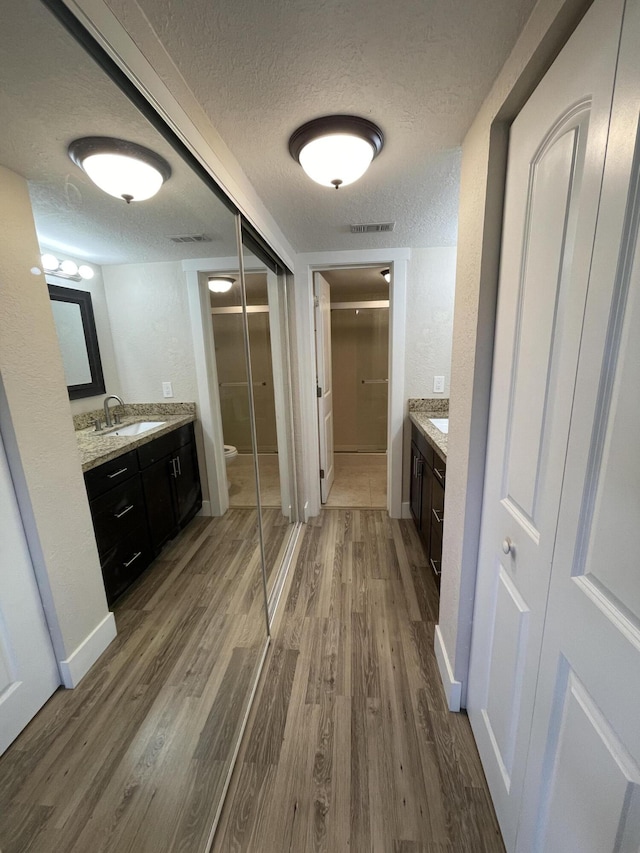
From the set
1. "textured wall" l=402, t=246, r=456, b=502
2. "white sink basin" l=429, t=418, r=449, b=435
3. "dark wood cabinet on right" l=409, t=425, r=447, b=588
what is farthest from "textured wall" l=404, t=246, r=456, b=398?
"dark wood cabinet on right" l=409, t=425, r=447, b=588

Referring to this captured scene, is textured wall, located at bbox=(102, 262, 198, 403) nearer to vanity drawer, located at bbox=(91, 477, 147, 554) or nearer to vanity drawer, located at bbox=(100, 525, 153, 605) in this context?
vanity drawer, located at bbox=(91, 477, 147, 554)

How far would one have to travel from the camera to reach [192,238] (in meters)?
1.47

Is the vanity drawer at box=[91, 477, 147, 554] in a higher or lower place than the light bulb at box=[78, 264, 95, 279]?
lower

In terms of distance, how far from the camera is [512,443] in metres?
0.90

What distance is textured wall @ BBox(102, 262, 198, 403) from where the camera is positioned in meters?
1.18

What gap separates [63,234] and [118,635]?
5.62 ft

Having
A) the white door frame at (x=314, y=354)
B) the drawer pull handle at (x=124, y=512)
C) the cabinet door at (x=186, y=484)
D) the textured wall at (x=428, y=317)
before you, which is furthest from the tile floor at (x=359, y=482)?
the drawer pull handle at (x=124, y=512)

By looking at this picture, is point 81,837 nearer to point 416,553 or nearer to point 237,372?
point 237,372

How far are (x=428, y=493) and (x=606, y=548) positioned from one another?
152cm

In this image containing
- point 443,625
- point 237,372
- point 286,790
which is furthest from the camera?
point 237,372

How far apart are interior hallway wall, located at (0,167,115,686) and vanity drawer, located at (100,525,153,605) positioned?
0.14 meters

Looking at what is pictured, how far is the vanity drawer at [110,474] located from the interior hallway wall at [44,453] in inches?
5.9

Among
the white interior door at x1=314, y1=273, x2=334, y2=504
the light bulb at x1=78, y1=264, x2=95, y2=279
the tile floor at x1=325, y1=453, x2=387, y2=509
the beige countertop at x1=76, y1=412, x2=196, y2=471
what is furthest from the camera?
the tile floor at x1=325, y1=453, x2=387, y2=509

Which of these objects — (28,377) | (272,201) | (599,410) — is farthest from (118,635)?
(272,201)
